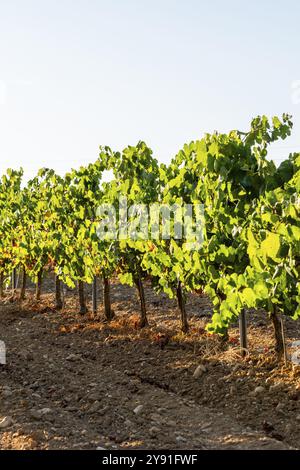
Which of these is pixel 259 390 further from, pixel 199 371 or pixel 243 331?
pixel 243 331

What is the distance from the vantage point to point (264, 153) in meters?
9.38

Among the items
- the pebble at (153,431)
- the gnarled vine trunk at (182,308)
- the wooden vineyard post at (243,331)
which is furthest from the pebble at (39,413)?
the gnarled vine trunk at (182,308)

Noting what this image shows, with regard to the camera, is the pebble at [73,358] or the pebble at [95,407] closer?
the pebble at [95,407]

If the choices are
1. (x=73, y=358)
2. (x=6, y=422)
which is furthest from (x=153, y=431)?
(x=73, y=358)

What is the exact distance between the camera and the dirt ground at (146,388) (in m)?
8.06

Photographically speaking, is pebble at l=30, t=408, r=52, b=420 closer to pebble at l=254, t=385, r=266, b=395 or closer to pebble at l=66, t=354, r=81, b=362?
pebble at l=254, t=385, r=266, b=395

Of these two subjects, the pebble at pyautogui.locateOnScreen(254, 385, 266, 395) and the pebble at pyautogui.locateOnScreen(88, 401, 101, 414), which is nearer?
the pebble at pyautogui.locateOnScreen(88, 401, 101, 414)

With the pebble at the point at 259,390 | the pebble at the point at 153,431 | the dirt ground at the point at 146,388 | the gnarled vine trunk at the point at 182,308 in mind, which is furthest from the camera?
the gnarled vine trunk at the point at 182,308

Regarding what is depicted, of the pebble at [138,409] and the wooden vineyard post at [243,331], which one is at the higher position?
the wooden vineyard post at [243,331]

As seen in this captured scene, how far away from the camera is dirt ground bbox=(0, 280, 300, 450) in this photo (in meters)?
8.06

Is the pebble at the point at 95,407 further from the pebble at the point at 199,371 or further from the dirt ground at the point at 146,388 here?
the pebble at the point at 199,371

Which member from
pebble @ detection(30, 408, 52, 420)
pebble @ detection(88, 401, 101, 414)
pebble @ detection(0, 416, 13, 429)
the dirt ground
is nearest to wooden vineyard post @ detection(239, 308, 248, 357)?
the dirt ground

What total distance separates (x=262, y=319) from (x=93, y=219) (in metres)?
6.07

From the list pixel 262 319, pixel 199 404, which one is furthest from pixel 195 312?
pixel 199 404
